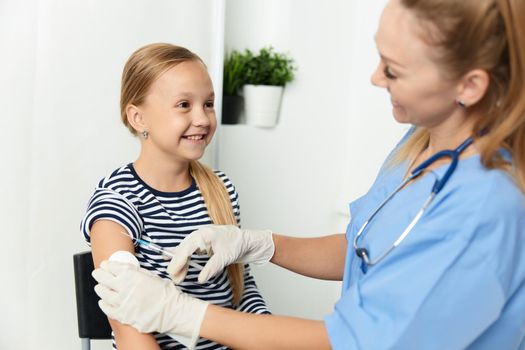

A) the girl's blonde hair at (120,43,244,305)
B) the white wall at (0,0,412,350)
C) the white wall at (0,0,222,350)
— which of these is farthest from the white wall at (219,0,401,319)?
the girl's blonde hair at (120,43,244,305)

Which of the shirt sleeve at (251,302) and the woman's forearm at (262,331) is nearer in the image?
the woman's forearm at (262,331)

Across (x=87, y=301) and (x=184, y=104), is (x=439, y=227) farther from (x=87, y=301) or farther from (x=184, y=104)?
(x=87, y=301)

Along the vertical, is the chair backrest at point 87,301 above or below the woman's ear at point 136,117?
below

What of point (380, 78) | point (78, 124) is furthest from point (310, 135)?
point (380, 78)

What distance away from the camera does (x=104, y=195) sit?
1.36m

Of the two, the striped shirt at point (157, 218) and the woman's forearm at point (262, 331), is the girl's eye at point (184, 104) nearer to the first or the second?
the striped shirt at point (157, 218)

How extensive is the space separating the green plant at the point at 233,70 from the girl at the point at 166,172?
0.82 metres

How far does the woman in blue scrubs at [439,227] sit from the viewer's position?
3.14 feet

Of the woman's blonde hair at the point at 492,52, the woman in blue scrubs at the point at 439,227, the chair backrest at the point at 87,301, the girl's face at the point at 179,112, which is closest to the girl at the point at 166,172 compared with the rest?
the girl's face at the point at 179,112

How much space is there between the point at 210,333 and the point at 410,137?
57 cm

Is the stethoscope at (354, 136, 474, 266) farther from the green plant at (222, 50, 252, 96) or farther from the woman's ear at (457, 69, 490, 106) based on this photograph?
the green plant at (222, 50, 252, 96)

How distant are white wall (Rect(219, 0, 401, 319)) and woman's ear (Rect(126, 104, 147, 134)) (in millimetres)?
823

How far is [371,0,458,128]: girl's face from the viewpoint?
990 millimetres

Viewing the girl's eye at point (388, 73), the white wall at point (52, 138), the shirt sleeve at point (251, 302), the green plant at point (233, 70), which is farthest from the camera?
the green plant at point (233, 70)
